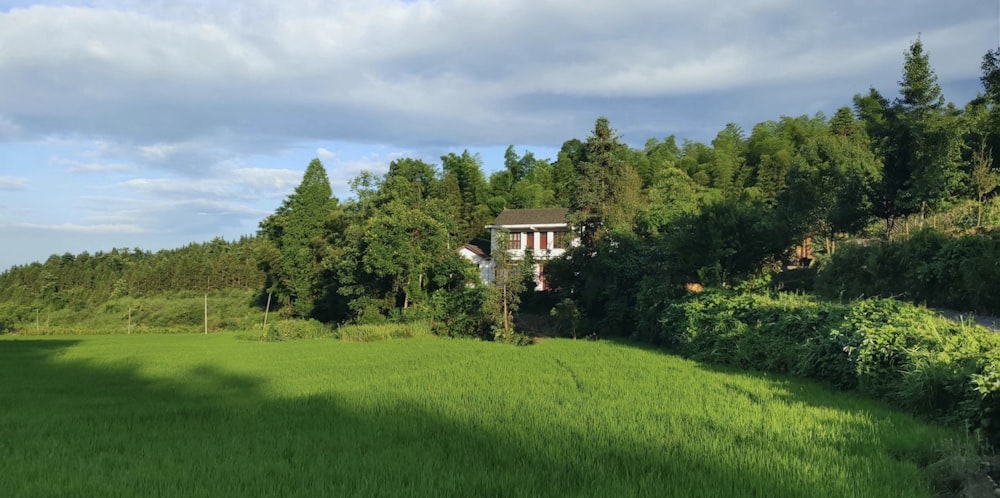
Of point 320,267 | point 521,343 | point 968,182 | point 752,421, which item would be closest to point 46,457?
point 752,421

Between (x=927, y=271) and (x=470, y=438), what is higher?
(x=927, y=271)

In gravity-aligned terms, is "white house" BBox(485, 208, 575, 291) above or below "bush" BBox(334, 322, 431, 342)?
above

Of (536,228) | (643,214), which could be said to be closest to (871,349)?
(643,214)

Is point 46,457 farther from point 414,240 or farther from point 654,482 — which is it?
point 414,240

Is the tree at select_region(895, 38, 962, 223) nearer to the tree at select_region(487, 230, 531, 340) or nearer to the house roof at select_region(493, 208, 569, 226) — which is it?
the tree at select_region(487, 230, 531, 340)

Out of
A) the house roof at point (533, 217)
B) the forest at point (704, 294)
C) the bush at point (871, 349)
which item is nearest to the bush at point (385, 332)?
the forest at point (704, 294)

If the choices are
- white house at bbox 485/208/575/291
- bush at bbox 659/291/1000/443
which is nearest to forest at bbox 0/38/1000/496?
bush at bbox 659/291/1000/443

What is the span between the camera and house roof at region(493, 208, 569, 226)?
43969 mm

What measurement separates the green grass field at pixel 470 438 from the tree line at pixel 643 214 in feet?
25.1

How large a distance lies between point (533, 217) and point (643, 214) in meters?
20.8

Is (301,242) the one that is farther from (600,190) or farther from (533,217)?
(600,190)

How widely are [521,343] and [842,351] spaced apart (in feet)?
41.3

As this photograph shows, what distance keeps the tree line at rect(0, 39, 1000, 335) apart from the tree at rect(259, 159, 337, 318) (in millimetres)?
97

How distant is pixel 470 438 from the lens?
6.05 m
